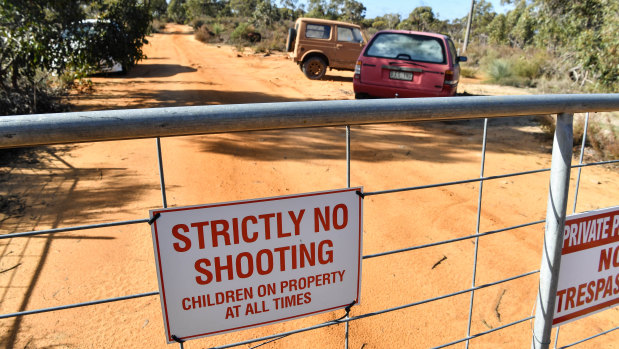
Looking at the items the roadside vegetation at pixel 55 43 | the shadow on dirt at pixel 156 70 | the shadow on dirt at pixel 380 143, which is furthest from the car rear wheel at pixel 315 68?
the shadow on dirt at pixel 380 143

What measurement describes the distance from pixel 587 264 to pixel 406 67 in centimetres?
727

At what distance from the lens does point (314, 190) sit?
215 inches

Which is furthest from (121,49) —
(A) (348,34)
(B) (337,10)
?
(B) (337,10)

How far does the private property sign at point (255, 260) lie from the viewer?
1.20m

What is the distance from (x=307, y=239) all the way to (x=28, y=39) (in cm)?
840

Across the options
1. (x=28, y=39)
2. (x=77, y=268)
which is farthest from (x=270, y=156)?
(x=28, y=39)

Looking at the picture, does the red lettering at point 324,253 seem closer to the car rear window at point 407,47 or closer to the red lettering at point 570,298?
the red lettering at point 570,298

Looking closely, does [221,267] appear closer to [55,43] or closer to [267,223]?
[267,223]

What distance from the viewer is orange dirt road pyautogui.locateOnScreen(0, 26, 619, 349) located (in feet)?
10.3

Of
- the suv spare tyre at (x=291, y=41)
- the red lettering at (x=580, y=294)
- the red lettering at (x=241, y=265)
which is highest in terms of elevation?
the suv spare tyre at (x=291, y=41)

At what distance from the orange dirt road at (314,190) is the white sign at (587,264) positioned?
1.41 metres

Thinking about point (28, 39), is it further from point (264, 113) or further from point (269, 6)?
point (269, 6)

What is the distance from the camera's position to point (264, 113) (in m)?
1.16

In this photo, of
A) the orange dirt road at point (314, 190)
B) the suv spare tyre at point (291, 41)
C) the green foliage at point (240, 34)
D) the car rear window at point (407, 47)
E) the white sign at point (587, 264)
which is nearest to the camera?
the white sign at point (587, 264)
